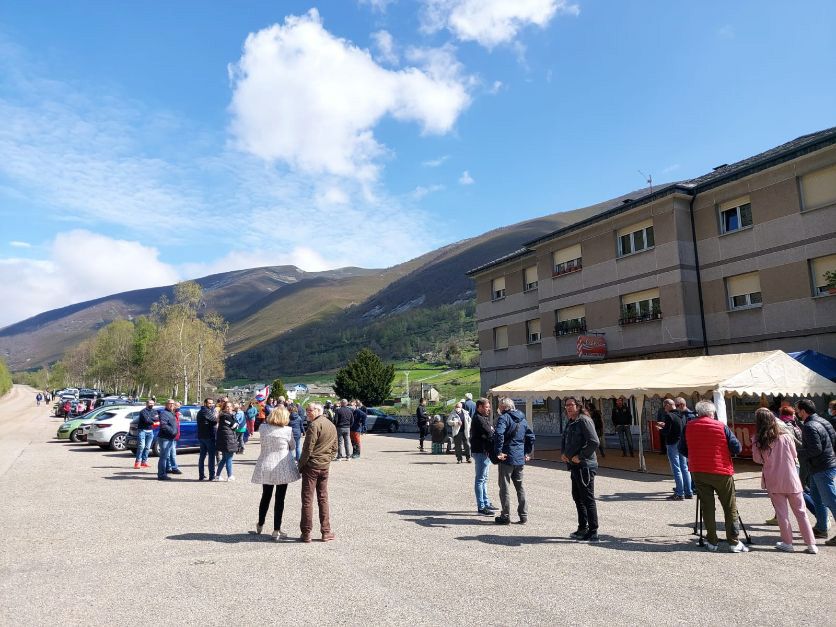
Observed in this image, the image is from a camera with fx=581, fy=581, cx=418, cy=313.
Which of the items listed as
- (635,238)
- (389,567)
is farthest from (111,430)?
(635,238)

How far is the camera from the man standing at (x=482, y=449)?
932 centimetres

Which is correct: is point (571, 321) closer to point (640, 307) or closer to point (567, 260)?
point (567, 260)

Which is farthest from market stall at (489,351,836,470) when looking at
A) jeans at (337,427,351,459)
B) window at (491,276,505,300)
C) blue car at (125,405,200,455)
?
window at (491,276,505,300)

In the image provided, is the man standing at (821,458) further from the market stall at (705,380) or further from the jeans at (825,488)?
the market stall at (705,380)

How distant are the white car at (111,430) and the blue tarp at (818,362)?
21.6 metres

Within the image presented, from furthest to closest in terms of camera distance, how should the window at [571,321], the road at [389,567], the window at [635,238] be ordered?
the window at [571,321] < the window at [635,238] < the road at [389,567]

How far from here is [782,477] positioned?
703cm

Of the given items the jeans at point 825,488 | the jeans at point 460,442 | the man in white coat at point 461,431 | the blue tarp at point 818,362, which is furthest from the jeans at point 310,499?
the blue tarp at point 818,362

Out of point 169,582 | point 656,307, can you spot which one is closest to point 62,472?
point 169,582

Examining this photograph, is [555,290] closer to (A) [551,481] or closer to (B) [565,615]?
(A) [551,481]

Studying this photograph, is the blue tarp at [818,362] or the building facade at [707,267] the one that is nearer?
the blue tarp at [818,362]

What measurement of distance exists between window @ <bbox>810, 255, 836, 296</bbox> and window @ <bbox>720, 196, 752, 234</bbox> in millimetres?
2710

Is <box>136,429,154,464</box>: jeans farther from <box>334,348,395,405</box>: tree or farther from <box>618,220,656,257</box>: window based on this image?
<box>334,348,395,405</box>: tree

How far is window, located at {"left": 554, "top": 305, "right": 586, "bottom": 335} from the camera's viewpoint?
26297 millimetres
